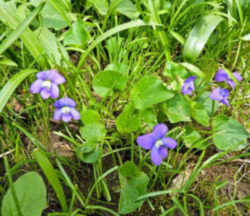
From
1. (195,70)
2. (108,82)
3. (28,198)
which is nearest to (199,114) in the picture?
(195,70)

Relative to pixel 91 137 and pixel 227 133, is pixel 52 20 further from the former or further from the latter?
pixel 227 133

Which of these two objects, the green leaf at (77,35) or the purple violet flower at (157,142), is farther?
the green leaf at (77,35)

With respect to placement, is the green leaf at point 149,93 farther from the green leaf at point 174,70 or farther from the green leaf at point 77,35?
the green leaf at point 77,35

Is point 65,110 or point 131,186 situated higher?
point 65,110

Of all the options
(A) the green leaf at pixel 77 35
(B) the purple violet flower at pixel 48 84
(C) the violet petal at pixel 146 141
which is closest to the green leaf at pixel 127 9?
(A) the green leaf at pixel 77 35

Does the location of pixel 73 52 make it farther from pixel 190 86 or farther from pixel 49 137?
pixel 190 86

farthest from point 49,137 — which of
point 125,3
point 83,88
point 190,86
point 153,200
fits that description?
point 125,3
